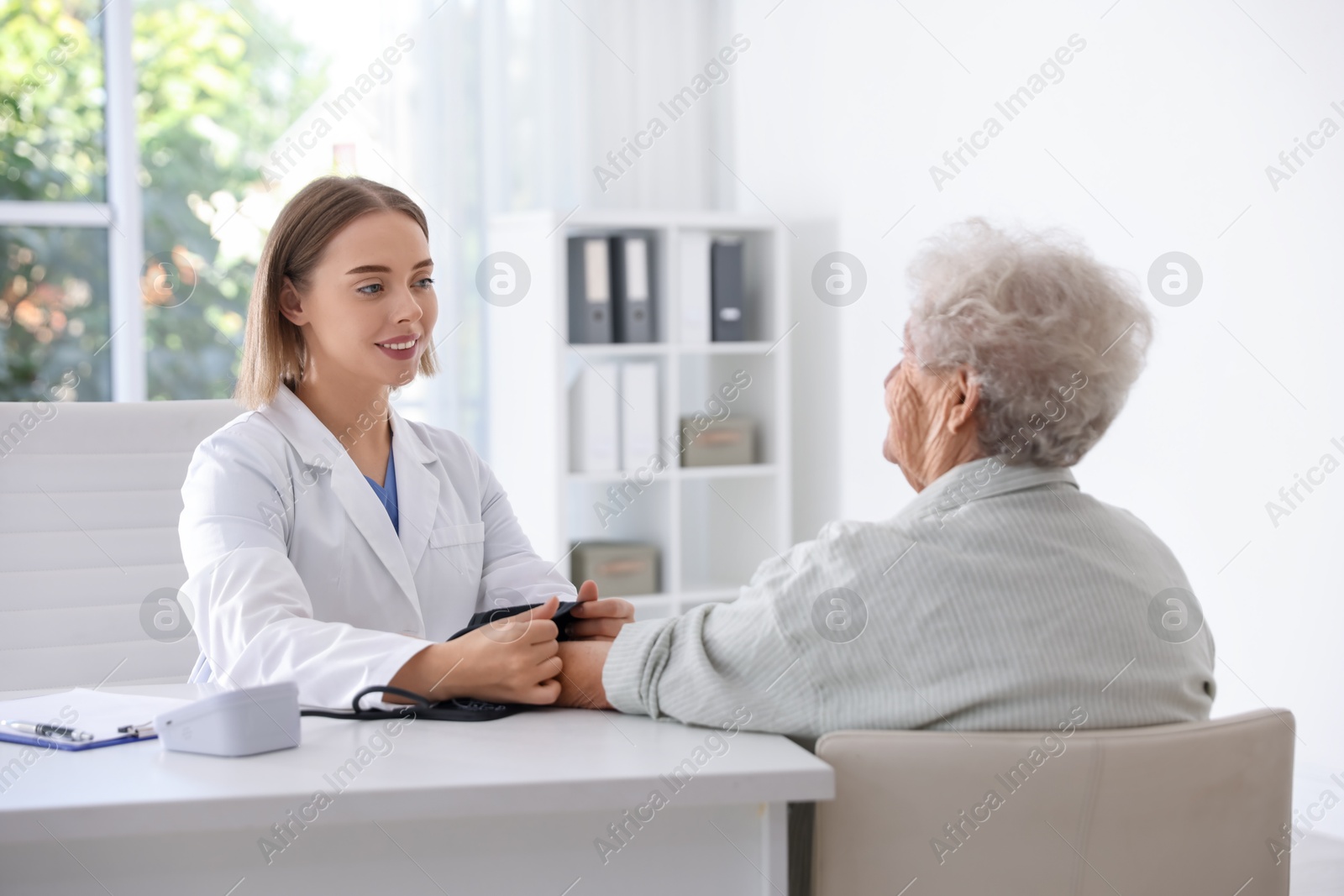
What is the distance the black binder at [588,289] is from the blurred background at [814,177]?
14 cm

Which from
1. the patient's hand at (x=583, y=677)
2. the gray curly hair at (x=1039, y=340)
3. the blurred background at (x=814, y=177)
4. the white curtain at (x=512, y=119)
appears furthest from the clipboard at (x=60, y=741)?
the white curtain at (x=512, y=119)

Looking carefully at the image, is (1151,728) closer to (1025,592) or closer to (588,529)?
(1025,592)

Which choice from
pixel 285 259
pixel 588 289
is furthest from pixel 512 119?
pixel 285 259

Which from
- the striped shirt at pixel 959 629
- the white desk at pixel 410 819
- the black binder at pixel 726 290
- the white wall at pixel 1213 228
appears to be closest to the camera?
the white desk at pixel 410 819

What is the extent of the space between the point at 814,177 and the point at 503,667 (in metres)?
3.13

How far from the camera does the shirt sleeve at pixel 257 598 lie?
1.26m

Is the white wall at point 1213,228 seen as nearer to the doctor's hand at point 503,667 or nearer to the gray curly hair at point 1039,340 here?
the gray curly hair at point 1039,340

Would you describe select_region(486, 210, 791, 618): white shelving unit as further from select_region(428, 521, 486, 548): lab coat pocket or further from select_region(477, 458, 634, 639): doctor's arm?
select_region(428, 521, 486, 548): lab coat pocket

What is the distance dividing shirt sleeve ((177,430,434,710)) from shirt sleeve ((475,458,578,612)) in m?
0.34

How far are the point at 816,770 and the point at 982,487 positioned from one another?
336 millimetres

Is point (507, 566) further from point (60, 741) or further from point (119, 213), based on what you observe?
point (119, 213)

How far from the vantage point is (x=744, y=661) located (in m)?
1.10

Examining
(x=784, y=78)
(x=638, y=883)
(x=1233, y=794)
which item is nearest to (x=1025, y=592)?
(x=1233, y=794)

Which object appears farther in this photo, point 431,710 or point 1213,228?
point 1213,228
